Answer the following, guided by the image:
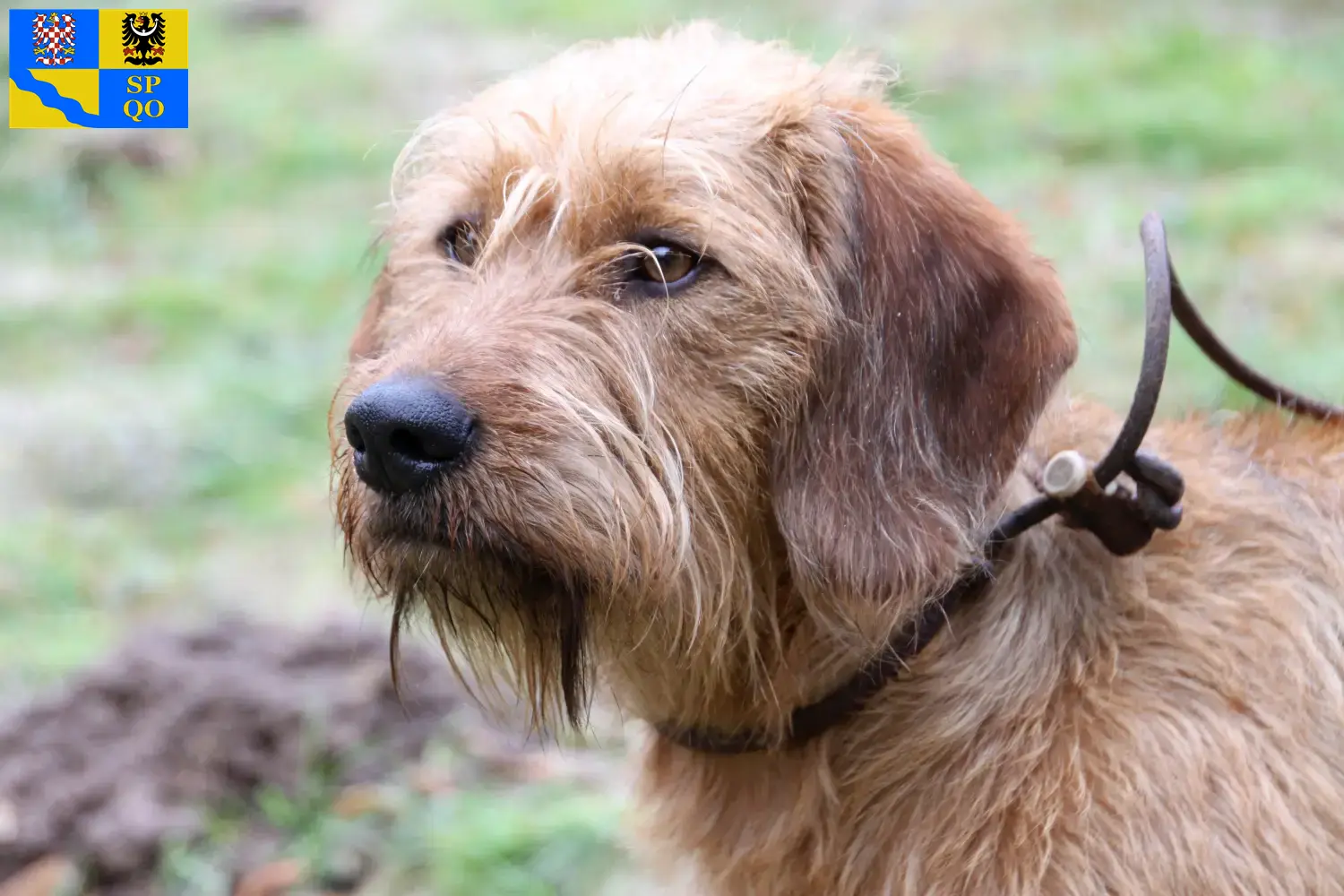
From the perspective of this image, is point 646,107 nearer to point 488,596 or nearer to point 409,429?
point 409,429

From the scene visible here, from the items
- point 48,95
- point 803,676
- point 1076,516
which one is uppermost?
point 1076,516

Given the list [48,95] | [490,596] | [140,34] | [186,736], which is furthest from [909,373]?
[48,95]

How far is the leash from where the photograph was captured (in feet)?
8.55

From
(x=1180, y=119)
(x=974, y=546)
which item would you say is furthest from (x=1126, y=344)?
(x=974, y=546)

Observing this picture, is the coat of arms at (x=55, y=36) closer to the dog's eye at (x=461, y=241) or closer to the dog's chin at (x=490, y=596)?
the dog's eye at (x=461, y=241)

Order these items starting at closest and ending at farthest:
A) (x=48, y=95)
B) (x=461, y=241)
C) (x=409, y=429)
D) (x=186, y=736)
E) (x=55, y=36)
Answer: (x=409, y=429)
(x=461, y=241)
(x=186, y=736)
(x=55, y=36)
(x=48, y=95)

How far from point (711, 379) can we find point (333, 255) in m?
7.54

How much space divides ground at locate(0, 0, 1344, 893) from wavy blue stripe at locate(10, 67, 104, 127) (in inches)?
49.5

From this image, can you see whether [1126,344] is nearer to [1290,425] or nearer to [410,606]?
[1290,425]

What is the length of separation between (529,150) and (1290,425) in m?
1.80

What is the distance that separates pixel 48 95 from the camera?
24.9 ft

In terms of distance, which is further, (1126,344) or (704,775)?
(1126,344)

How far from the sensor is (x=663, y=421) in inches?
102

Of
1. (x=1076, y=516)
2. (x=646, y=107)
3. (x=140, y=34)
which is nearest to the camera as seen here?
(x=1076, y=516)
